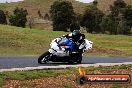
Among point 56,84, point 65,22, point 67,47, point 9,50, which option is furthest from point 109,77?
point 65,22

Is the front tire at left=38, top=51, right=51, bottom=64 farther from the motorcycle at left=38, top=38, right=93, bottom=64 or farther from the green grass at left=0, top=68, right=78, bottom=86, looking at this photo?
the green grass at left=0, top=68, right=78, bottom=86

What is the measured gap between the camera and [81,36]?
22500 millimetres

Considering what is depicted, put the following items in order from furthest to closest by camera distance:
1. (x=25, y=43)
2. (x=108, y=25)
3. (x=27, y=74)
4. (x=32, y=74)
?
(x=108, y=25), (x=25, y=43), (x=32, y=74), (x=27, y=74)

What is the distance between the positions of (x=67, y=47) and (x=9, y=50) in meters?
17.5

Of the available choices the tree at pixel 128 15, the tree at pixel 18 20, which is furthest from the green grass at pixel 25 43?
the tree at pixel 18 20

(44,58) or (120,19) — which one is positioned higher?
(44,58)

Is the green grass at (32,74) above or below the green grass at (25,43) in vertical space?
above

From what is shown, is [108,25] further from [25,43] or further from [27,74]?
[27,74]

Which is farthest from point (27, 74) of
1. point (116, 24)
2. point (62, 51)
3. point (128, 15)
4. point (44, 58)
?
point (128, 15)

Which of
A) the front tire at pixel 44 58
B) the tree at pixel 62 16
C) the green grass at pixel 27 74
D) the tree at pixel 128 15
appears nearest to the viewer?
the green grass at pixel 27 74

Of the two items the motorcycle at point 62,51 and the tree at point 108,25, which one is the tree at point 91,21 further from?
the motorcycle at point 62,51

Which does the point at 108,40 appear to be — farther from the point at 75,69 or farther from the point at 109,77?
the point at 109,77

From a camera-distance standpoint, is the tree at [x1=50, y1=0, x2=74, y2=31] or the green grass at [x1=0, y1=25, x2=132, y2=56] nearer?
the green grass at [x1=0, y1=25, x2=132, y2=56]

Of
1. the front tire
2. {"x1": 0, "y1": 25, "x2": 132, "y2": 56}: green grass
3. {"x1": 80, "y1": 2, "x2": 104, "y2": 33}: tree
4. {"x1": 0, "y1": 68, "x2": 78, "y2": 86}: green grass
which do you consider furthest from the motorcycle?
{"x1": 80, "y1": 2, "x2": 104, "y2": 33}: tree
